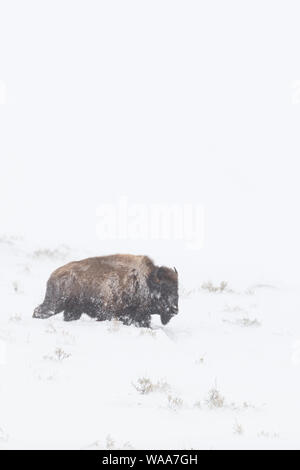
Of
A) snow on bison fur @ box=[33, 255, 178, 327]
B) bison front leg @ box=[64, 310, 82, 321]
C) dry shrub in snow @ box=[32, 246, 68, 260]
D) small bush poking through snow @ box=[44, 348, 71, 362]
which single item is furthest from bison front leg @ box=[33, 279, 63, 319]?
dry shrub in snow @ box=[32, 246, 68, 260]

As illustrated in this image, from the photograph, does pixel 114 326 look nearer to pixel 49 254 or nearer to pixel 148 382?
pixel 148 382

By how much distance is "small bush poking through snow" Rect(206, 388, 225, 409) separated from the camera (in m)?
5.84

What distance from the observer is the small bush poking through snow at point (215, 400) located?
19.1ft

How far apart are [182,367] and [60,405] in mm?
2374

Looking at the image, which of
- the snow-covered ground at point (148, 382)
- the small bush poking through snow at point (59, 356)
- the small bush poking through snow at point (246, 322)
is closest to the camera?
the snow-covered ground at point (148, 382)

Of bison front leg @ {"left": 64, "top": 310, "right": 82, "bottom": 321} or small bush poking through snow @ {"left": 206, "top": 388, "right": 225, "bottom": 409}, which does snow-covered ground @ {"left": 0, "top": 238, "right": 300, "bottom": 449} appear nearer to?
small bush poking through snow @ {"left": 206, "top": 388, "right": 225, "bottom": 409}

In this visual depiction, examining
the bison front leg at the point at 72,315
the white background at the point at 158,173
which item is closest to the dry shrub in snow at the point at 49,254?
the white background at the point at 158,173

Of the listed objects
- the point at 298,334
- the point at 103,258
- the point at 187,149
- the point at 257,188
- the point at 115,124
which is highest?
the point at 115,124

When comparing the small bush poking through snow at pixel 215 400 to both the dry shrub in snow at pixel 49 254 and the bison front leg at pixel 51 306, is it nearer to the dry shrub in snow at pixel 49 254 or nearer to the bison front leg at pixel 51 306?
the bison front leg at pixel 51 306

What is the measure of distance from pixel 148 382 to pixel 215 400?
2.65 ft

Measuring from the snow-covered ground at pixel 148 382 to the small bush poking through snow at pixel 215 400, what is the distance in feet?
0.04

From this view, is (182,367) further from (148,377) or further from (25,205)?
(25,205)

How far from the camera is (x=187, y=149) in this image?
137 metres

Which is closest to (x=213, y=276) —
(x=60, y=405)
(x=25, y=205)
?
(x=60, y=405)
